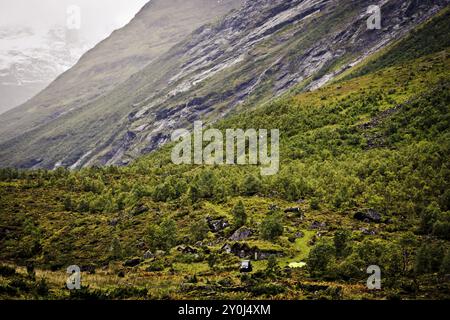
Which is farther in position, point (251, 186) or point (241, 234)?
point (251, 186)

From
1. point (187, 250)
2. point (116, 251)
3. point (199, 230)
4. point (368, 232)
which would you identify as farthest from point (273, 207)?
point (116, 251)

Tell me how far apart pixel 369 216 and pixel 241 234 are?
16.9 meters

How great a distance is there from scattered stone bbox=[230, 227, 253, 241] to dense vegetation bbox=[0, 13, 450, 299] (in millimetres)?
159

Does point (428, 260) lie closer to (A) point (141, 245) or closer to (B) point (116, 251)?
(A) point (141, 245)

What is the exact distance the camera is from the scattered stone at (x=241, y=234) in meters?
55.5

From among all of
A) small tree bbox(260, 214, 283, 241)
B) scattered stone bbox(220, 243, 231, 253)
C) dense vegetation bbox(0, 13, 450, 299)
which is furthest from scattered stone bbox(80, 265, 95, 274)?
small tree bbox(260, 214, 283, 241)

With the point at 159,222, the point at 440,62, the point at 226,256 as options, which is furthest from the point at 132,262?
the point at 440,62

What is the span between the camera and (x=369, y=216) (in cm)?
5947

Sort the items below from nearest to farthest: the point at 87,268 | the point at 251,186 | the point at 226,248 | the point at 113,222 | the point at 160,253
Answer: the point at 226,248, the point at 87,268, the point at 160,253, the point at 113,222, the point at 251,186

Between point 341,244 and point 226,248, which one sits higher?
point 341,244

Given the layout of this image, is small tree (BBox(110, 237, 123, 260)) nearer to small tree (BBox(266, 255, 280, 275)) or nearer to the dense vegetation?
the dense vegetation

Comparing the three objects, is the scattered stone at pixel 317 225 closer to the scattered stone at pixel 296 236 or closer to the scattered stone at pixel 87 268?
the scattered stone at pixel 296 236

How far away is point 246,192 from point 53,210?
32004mm

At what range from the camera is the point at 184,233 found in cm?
6106
